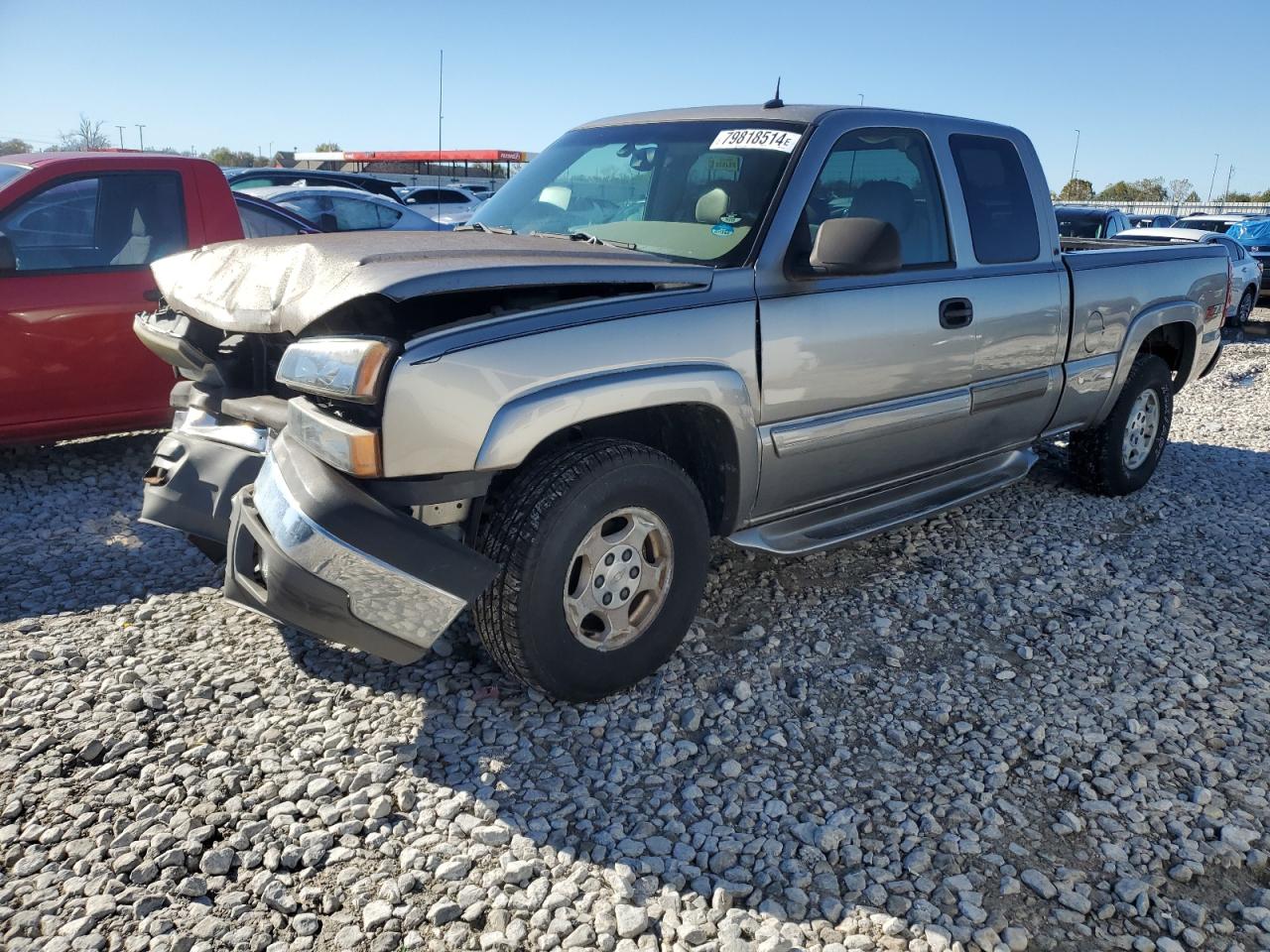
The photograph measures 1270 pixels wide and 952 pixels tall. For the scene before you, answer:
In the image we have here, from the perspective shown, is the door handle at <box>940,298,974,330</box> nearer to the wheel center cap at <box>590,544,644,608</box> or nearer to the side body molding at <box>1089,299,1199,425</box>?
the side body molding at <box>1089,299,1199,425</box>

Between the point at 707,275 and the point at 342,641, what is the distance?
1.63 meters

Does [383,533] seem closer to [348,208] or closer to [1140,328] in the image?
[1140,328]

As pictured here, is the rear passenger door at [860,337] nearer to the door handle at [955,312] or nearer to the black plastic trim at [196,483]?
the door handle at [955,312]

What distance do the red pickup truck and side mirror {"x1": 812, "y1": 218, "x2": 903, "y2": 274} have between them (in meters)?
3.74

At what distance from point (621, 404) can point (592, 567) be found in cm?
53

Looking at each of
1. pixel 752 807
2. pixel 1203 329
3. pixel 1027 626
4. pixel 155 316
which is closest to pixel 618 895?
pixel 752 807

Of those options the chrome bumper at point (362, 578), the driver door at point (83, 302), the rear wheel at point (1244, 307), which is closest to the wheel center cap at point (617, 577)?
the chrome bumper at point (362, 578)

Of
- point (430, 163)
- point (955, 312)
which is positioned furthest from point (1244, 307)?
point (430, 163)

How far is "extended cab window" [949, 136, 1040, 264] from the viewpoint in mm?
4441

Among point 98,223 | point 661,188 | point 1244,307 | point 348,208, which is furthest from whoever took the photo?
point 1244,307

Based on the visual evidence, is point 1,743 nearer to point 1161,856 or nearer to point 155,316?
point 155,316

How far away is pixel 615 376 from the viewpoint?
308cm

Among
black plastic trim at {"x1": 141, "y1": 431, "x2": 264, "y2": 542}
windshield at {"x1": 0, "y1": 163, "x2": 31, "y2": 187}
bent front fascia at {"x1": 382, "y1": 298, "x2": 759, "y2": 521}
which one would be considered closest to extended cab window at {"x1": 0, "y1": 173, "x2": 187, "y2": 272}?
windshield at {"x1": 0, "y1": 163, "x2": 31, "y2": 187}

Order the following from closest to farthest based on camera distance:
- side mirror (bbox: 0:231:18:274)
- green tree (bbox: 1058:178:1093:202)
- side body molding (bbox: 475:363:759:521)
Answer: side body molding (bbox: 475:363:759:521) → side mirror (bbox: 0:231:18:274) → green tree (bbox: 1058:178:1093:202)
